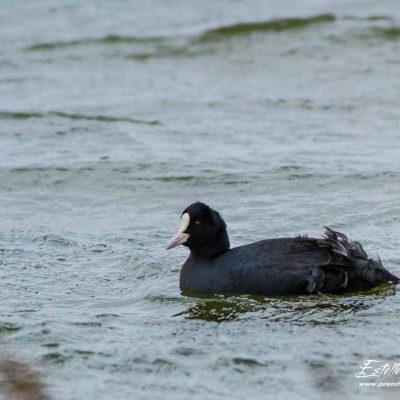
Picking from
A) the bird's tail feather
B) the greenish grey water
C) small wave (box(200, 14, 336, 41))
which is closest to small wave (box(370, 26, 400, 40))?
the greenish grey water

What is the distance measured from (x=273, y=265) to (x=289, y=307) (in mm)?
320

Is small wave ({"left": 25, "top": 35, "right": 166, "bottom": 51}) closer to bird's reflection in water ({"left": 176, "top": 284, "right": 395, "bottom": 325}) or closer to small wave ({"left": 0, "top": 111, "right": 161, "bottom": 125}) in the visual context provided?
small wave ({"left": 0, "top": 111, "right": 161, "bottom": 125})

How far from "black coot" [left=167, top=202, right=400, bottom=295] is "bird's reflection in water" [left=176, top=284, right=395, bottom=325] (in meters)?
0.05

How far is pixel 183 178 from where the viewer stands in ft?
40.3

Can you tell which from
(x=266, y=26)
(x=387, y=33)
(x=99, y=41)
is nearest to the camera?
(x=387, y=33)

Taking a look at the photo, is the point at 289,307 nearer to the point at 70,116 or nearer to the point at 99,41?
the point at 70,116

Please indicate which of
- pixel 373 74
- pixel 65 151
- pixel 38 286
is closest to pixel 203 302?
pixel 38 286

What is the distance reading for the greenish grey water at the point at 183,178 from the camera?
7.39 meters

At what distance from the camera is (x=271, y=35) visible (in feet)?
61.5

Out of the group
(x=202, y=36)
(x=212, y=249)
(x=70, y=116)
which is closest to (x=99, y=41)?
(x=202, y=36)

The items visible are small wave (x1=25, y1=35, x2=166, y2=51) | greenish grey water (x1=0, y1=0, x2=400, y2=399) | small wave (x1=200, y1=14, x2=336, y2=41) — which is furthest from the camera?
small wave (x1=200, y1=14, x2=336, y2=41)

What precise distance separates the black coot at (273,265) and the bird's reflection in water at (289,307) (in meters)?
0.05

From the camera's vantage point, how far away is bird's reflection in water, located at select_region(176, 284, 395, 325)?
8.13 metres

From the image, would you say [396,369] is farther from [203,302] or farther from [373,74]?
[373,74]
